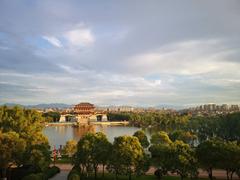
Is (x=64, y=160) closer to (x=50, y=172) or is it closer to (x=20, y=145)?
(x=50, y=172)

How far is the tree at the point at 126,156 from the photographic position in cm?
2053

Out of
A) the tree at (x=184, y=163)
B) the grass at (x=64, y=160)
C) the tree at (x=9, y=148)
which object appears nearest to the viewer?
the tree at (x=184, y=163)

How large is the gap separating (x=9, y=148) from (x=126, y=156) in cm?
796

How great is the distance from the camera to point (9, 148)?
21.7 m

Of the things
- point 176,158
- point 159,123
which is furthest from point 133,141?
point 159,123

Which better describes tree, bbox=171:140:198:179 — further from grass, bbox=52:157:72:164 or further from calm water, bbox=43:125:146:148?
calm water, bbox=43:125:146:148

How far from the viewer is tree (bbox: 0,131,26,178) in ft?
70.4

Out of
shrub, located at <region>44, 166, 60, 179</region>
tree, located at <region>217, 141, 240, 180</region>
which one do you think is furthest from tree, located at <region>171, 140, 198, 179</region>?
shrub, located at <region>44, 166, 60, 179</region>

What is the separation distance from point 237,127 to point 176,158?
26.4 metres

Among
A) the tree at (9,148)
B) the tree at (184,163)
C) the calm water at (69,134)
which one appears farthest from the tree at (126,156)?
the calm water at (69,134)

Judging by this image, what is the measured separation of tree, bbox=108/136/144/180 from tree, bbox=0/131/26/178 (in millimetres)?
6460

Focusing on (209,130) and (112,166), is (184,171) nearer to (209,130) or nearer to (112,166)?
(112,166)

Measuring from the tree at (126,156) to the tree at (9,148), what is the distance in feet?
21.2

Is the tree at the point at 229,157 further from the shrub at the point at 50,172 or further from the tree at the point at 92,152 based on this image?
the shrub at the point at 50,172
